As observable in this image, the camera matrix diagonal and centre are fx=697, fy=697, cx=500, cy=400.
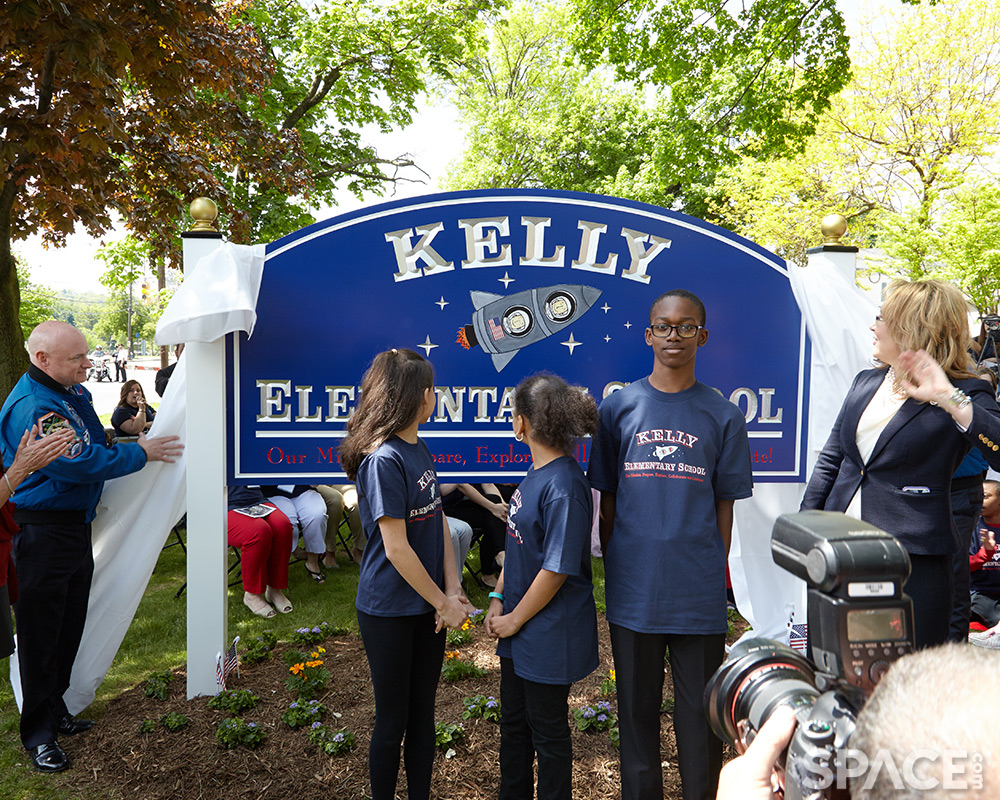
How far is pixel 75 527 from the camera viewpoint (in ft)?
10.0

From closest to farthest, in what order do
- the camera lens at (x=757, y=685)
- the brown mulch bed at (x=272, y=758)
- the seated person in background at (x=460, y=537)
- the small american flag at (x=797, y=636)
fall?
the camera lens at (x=757, y=685) < the brown mulch bed at (x=272, y=758) < the small american flag at (x=797, y=636) < the seated person in background at (x=460, y=537)

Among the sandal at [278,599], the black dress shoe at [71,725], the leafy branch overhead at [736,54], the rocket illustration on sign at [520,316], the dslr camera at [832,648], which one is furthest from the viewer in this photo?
the leafy branch overhead at [736,54]

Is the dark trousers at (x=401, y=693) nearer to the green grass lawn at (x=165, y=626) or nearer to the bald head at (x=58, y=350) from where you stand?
the green grass lawn at (x=165, y=626)

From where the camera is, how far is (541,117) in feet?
76.2

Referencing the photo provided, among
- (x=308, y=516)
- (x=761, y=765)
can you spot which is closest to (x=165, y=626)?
(x=308, y=516)

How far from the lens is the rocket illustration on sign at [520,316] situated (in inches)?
142

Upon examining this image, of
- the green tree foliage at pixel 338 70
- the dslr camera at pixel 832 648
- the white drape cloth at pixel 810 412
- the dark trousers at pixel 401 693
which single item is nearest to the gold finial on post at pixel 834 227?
the white drape cloth at pixel 810 412

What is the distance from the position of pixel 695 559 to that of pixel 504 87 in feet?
85.5

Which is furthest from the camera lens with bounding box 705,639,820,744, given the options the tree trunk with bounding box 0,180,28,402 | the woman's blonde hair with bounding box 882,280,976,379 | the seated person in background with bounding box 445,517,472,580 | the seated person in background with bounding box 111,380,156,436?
the tree trunk with bounding box 0,180,28,402

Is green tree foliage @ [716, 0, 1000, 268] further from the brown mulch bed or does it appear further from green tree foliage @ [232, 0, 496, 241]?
the brown mulch bed

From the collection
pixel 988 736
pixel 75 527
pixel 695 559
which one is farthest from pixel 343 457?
pixel 988 736

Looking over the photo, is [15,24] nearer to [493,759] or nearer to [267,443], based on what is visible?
[267,443]

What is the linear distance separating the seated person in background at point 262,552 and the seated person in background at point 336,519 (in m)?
0.78

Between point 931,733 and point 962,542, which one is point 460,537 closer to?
point 962,542
